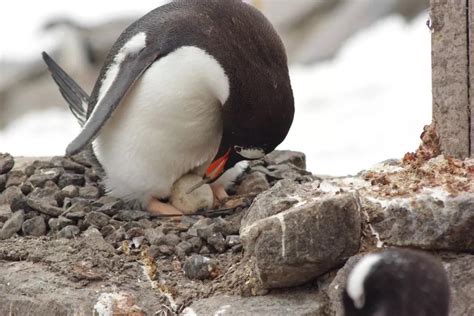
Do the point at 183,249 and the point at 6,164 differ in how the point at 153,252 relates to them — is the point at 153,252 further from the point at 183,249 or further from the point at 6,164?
the point at 6,164

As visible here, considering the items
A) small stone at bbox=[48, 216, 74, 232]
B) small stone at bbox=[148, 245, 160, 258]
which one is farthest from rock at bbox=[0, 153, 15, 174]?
small stone at bbox=[148, 245, 160, 258]

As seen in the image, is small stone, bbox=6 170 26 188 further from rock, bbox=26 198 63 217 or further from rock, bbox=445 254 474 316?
rock, bbox=445 254 474 316

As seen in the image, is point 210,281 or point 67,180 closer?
point 210,281

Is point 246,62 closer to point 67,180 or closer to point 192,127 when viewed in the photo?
point 192,127

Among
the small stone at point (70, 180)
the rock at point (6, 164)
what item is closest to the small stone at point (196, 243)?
the small stone at point (70, 180)

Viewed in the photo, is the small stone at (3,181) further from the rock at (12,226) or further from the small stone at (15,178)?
the rock at (12,226)

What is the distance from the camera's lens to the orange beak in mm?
3834

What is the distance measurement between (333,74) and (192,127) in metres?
4.85

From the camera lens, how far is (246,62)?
3648 millimetres

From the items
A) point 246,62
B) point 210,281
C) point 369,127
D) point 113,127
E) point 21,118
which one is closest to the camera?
point 210,281

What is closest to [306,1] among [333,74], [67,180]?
[333,74]

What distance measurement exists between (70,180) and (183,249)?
796 millimetres

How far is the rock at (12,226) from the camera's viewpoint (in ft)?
12.0

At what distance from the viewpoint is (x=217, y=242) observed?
345 centimetres
